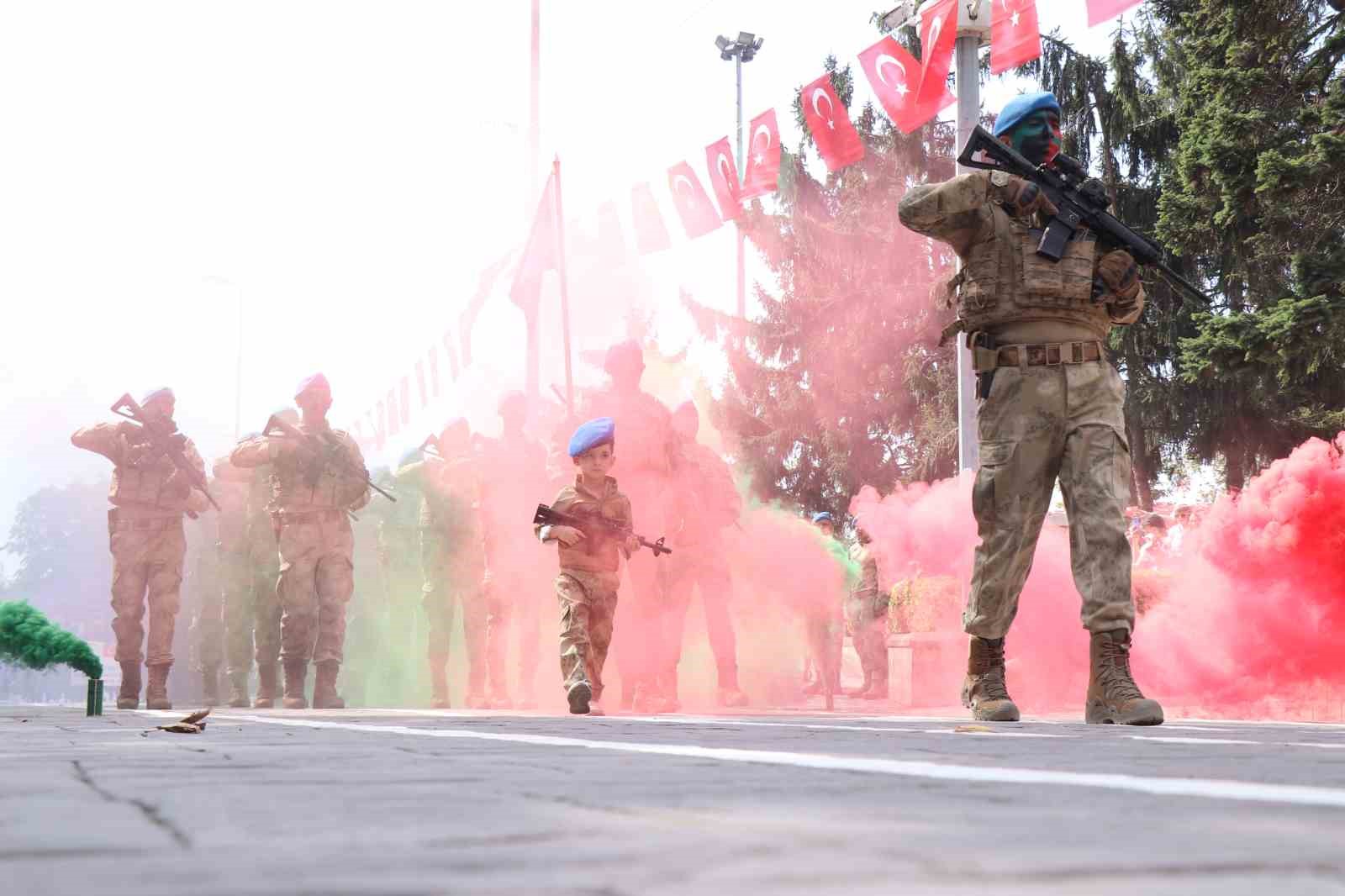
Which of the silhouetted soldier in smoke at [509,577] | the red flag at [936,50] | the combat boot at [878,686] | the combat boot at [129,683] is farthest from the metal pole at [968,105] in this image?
the combat boot at [129,683]

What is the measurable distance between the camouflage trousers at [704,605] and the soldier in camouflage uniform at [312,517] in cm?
238

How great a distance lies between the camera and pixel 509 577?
1303cm

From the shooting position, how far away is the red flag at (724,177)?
585 inches

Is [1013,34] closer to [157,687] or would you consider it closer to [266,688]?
[266,688]

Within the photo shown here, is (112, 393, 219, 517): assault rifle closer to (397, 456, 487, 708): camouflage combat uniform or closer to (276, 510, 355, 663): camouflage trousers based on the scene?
(276, 510, 355, 663): camouflage trousers

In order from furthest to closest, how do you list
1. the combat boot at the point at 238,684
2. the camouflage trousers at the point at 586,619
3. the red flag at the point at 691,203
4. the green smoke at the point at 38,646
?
the combat boot at the point at 238,684 < the red flag at the point at 691,203 < the green smoke at the point at 38,646 < the camouflage trousers at the point at 586,619

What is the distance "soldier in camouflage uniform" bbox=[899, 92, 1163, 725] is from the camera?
5688 mm

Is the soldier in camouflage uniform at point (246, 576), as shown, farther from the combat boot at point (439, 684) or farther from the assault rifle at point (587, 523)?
the assault rifle at point (587, 523)

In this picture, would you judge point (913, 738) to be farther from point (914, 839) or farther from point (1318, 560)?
point (1318, 560)

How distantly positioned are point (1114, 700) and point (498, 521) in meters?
8.24

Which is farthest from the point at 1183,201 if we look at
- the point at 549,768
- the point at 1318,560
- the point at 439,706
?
the point at 549,768

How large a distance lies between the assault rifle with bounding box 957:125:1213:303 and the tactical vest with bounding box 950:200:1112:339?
6cm

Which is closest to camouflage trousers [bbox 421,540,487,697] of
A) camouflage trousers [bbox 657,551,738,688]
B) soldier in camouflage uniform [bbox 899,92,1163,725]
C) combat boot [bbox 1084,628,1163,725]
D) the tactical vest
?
camouflage trousers [bbox 657,551,738,688]

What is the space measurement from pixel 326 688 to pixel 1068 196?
7.33 metres
